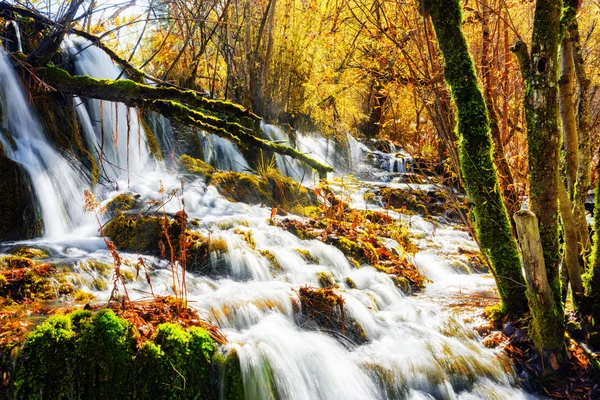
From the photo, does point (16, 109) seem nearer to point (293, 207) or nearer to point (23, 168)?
point (23, 168)

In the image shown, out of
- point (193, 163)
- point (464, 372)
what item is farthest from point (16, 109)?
point (464, 372)

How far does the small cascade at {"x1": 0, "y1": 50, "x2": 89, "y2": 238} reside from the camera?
555cm

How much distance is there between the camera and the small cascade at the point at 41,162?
219 inches

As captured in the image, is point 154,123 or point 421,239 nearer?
point 421,239

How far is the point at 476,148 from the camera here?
146 inches

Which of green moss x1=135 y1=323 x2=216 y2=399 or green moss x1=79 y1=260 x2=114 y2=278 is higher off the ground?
green moss x1=79 y1=260 x2=114 y2=278

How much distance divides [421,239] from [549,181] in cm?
490

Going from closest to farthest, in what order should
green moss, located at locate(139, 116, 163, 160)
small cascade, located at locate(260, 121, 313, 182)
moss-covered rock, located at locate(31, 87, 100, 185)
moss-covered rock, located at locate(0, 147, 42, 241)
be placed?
moss-covered rock, located at locate(0, 147, 42, 241) → moss-covered rock, located at locate(31, 87, 100, 185) → green moss, located at locate(139, 116, 163, 160) → small cascade, located at locate(260, 121, 313, 182)

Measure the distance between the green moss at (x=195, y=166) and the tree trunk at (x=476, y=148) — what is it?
19.8 ft

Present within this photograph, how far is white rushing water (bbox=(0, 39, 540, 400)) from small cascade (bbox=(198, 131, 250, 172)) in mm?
2771

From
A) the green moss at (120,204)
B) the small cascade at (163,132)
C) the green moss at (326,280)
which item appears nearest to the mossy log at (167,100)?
the green moss at (120,204)

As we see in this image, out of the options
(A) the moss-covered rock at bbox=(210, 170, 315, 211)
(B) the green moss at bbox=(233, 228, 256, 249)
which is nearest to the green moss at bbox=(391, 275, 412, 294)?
(B) the green moss at bbox=(233, 228, 256, 249)

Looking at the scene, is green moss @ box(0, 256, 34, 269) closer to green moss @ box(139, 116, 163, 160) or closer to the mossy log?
the mossy log

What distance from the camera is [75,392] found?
2412 millimetres
